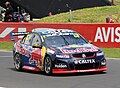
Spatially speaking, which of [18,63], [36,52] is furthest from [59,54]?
[18,63]

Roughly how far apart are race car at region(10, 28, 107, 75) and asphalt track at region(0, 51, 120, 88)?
252mm

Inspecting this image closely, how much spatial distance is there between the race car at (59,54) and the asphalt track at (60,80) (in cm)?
25

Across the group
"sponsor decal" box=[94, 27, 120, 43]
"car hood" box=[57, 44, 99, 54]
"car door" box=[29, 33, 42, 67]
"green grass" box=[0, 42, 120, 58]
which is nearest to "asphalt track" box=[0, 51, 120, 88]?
"car door" box=[29, 33, 42, 67]

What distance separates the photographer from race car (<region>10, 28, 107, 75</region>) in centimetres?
1395

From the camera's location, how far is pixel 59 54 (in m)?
14.0

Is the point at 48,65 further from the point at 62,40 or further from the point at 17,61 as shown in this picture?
the point at 17,61

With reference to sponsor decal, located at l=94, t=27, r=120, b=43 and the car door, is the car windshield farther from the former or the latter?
sponsor decal, located at l=94, t=27, r=120, b=43

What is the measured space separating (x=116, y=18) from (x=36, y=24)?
32.8ft

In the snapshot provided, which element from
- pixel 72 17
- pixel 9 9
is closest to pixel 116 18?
pixel 72 17

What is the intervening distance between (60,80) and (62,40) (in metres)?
1.97

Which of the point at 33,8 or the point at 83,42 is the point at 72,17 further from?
the point at 83,42

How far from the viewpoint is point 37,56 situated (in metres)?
14.9

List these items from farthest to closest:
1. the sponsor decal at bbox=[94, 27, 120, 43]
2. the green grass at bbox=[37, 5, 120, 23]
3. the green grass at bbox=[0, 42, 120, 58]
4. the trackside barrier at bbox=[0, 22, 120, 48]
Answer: the green grass at bbox=[37, 5, 120, 23], the trackside barrier at bbox=[0, 22, 120, 48], the sponsor decal at bbox=[94, 27, 120, 43], the green grass at bbox=[0, 42, 120, 58]

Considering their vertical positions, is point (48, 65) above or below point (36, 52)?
below
